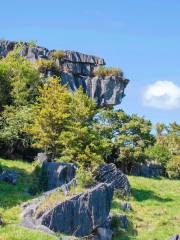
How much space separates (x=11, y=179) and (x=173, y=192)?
19.8 m

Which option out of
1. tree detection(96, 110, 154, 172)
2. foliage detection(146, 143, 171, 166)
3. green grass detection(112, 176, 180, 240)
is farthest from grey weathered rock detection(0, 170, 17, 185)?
foliage detection(146, 143, 171, 166)

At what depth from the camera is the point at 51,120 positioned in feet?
169

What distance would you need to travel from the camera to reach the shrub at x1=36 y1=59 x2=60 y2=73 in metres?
84.4

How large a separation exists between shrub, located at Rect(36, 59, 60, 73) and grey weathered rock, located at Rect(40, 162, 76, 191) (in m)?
43.8

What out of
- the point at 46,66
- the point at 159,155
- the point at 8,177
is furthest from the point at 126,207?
the point at 46,66

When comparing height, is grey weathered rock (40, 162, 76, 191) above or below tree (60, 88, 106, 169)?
below

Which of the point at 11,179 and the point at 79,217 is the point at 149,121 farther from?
the point at 79,217

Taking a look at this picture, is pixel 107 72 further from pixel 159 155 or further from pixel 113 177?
pixel 113 177

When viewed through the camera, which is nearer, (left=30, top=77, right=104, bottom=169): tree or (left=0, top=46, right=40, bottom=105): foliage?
(left=30, top=77, right=104, bottom=169): tree

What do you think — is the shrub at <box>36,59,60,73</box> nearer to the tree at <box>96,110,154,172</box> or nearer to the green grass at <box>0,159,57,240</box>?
the tree at <box>96,110,154,172</box>

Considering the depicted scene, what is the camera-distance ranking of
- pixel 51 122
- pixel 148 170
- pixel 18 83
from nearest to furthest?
pixel 51 122 → pixel 18 83 → pixel 148 170

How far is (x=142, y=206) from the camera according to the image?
42844 mm

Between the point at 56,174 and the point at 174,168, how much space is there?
34.2m

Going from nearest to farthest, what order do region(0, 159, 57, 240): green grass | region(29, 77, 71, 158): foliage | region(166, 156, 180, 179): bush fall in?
region(0, 159, 57, 240): green grass → region(29, 77, 71, 158): foliage → region(166, 156, 180, 179): bush
